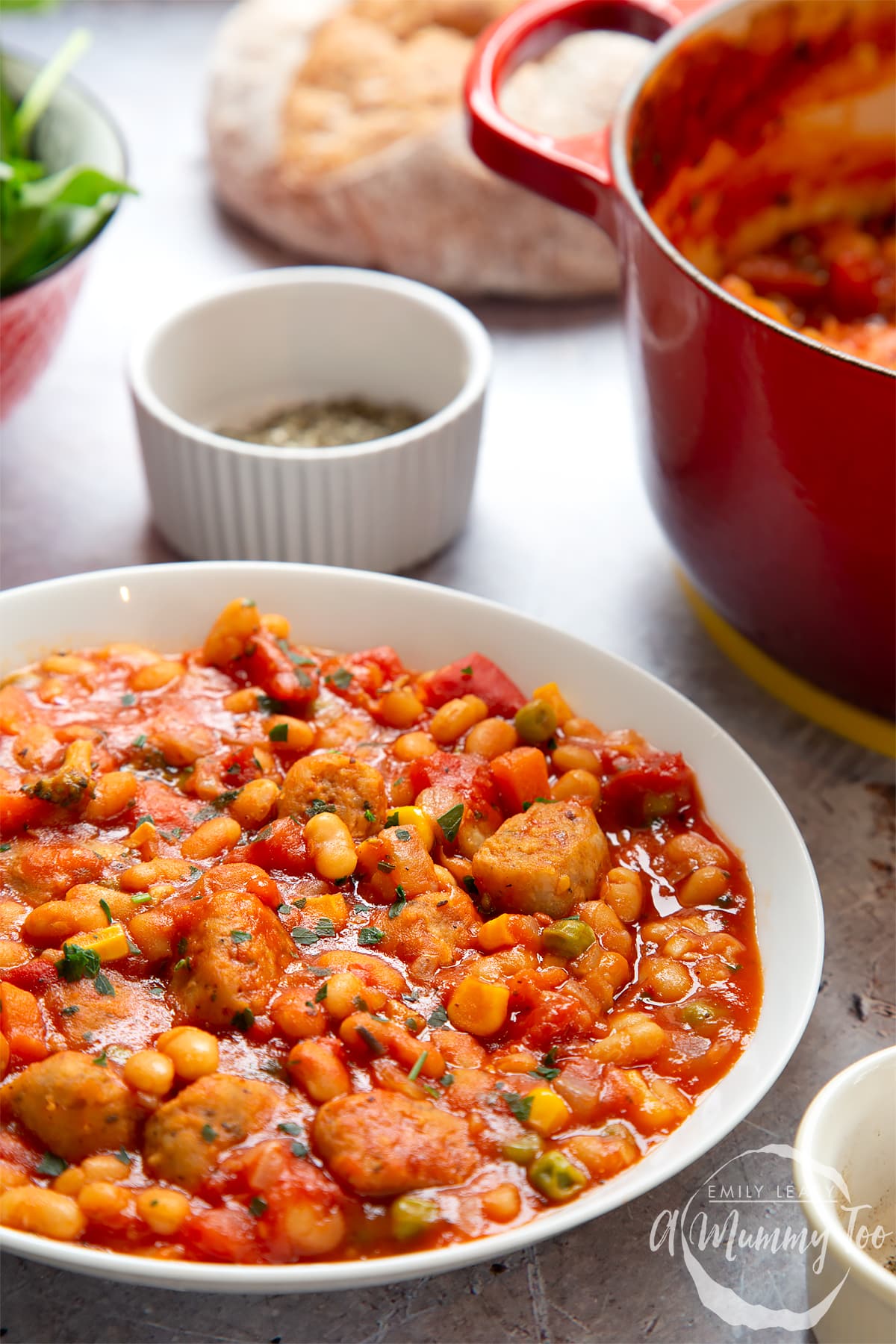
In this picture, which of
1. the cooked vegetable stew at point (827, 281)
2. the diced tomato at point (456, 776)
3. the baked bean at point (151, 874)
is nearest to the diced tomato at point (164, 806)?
the baked bean at point (151, 874)

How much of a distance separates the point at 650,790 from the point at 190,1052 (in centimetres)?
84

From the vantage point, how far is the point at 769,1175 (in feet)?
6.46

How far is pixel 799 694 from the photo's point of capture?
2.70m

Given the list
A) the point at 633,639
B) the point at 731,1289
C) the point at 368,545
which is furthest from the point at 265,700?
the point at 731,1289

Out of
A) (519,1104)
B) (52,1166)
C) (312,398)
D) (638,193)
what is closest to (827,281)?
(638,193)

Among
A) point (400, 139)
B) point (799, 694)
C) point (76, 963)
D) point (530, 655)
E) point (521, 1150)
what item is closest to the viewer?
point (521, 1150)

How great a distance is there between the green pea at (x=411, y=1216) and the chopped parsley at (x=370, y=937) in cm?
38

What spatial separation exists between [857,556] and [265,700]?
97 centimetres

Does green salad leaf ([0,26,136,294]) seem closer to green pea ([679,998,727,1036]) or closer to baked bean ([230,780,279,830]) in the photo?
baked bean ([230,780,279,830])

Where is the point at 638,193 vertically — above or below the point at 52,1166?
above

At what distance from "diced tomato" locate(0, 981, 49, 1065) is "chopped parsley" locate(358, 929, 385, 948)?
0.42m

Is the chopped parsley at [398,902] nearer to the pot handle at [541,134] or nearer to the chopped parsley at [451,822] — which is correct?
the chopped parsley at [451,822]

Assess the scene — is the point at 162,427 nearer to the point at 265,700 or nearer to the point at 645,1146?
the point at 265,700
